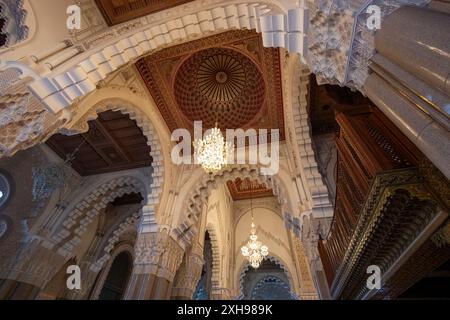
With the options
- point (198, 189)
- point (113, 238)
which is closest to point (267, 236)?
point (198, 189)

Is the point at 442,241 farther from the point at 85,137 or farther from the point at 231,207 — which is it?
the point at 231,207

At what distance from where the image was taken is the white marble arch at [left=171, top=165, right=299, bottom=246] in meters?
6.34

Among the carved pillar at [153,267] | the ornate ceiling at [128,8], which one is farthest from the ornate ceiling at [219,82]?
the carved pillar at [153,267]

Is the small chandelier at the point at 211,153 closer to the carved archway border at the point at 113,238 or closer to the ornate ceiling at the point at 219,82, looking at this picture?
the ornate ceiling at the point at 219,82

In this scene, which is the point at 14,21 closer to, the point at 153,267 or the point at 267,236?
the point at 153,267

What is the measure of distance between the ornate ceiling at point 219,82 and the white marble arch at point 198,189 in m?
1.31

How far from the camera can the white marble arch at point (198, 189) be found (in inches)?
250

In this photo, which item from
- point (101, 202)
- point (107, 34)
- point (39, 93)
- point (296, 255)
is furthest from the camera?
point (296, 255)

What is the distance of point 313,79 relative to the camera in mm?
5812

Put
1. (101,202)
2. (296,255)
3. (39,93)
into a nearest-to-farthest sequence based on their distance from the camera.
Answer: (39,93) < (101,202) < (296,255)

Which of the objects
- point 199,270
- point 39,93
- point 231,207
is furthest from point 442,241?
point 231,207

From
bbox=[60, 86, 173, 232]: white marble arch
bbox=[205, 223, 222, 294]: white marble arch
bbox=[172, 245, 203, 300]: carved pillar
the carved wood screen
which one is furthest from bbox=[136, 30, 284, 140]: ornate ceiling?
bbox=[205, 223, 222, 294]: white marble arch

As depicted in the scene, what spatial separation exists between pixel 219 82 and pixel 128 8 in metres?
2.64
